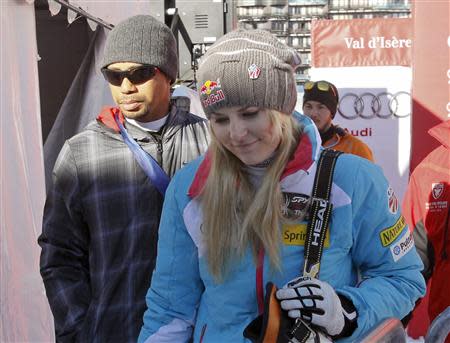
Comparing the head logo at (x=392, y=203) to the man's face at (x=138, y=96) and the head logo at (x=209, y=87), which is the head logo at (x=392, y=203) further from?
the man's face at (x=138, y=96)

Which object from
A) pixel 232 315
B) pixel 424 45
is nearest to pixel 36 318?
pixel 232 315

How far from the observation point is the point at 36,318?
10.1 ft

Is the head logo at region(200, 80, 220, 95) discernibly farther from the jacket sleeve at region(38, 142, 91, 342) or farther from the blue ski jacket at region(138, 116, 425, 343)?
the jacket sleeve at region(38, 142, 91, 342)

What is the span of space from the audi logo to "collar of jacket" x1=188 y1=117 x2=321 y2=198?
17.5ft

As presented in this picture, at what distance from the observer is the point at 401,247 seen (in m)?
1.43

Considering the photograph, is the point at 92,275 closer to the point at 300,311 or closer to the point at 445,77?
the point at 300,311

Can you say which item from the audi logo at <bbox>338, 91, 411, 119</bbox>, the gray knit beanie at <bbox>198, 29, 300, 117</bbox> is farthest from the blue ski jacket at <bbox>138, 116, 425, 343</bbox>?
the audi logo at <bbox>338, 91, 411, 119</bbox>

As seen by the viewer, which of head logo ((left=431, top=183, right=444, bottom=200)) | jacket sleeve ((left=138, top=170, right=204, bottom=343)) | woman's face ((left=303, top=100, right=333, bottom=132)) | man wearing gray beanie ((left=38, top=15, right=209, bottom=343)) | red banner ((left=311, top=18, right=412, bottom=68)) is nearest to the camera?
jacket sleeve ((left=138, top=170, right=204, bottom=343))

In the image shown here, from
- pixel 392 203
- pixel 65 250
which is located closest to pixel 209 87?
pixel 392 203

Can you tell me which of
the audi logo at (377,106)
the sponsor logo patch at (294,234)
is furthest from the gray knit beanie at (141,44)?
the audi logo at (377,106)

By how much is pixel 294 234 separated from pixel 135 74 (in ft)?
3.22

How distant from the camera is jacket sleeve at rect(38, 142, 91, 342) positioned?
2074 mm

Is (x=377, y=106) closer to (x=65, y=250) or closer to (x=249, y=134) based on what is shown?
(x=65, y=250)

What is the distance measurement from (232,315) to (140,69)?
1023 millimetres
